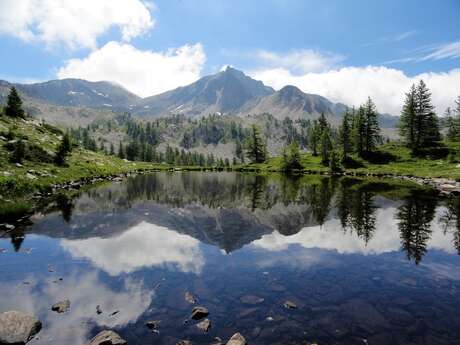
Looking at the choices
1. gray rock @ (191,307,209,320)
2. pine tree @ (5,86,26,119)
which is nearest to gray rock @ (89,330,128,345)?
gray rock @ (191,307,209,320)

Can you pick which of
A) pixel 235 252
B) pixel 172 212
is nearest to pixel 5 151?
pixel 172 212

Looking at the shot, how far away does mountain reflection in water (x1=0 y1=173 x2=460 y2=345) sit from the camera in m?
13.5

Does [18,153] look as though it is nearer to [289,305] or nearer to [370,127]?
[289,305]

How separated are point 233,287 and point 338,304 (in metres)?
5.53

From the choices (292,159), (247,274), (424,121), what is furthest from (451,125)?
(247,274)

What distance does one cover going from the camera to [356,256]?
2291cm

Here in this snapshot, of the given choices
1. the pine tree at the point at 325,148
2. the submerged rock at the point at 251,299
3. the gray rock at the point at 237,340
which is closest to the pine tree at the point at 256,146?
the pine tree at the point at 325,148

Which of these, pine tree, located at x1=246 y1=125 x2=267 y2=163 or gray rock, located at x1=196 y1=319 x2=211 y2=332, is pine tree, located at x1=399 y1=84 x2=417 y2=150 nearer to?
pine tree, located at x1=246 y1=125 x2=267 y2=163

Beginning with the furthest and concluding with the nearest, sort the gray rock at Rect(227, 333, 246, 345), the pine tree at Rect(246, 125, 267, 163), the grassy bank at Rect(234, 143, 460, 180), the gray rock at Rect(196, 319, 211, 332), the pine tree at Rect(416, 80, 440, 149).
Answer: the pine tree at Rect(246, 125, 267, 163) → the pine tree at Rect(416, 80, 440, 149) → the grassy bank at Rect(234, 143, 460, 180) → the gray rock at Rect(196, 319, 211, 332) → the gray rock at Rect(227, 333, 246, 345)

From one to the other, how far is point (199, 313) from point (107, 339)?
400 cm

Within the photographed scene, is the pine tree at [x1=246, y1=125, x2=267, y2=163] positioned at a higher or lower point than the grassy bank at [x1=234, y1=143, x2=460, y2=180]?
higher

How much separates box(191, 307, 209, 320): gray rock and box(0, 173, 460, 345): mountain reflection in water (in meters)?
0.32

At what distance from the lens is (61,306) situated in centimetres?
1497

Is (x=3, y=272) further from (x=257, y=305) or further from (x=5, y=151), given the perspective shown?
(x=5, y=151)
